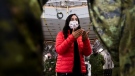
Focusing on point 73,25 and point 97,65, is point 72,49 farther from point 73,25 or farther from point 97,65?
point 97,65

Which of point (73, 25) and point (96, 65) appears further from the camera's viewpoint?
point (96, 65)

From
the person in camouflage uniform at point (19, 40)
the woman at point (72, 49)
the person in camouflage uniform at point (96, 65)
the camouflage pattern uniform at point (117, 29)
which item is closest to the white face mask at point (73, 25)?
the woman at point (72, 49)

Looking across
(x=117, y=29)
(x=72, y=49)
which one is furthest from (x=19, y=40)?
(x=72, y=49)

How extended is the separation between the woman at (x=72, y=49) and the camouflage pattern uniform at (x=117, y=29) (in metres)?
1.16

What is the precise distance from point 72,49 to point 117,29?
1.45m

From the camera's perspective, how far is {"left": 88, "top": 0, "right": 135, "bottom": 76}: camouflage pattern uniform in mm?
1424

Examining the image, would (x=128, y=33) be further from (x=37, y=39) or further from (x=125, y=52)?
(x=37, y=39)

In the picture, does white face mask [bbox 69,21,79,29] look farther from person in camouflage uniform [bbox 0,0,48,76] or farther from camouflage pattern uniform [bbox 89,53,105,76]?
camouflage pattern uniform [bbox 89,53,105,76]

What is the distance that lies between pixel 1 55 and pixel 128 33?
1.05m

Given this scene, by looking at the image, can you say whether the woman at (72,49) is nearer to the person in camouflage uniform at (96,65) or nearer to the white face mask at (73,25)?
the white face mask at (73,25)

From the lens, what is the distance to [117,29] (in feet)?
5.65

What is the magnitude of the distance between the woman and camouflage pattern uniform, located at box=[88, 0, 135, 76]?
3.82ft

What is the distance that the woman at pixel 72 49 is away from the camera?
3092 mm

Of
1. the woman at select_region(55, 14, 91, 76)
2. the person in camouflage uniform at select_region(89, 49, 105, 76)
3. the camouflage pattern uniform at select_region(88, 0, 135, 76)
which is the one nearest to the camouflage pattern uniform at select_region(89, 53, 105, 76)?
the person in camouflage uniform at select_region(89, 49, 105, 76)
